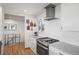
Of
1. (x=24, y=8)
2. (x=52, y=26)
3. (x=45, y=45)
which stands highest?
(x=24, y=8)

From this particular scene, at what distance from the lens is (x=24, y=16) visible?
223cm

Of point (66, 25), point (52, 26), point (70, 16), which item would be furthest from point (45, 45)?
point (70, 16)

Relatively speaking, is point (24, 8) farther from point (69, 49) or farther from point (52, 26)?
point (69, 49)

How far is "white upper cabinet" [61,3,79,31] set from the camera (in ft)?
3.80

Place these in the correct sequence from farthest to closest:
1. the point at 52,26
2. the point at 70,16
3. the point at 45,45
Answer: the point at 52,26, the point at 45,45, the point at 70,16

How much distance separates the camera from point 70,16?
1.26m

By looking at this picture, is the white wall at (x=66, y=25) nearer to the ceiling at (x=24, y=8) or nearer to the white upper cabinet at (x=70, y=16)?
the white upper cabinet at (x=70, y=16)

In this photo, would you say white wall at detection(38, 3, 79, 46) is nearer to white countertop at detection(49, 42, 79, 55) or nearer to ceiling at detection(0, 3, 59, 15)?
white countertop at detection(49, 42, 79, 55)

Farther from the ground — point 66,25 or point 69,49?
point 66,25

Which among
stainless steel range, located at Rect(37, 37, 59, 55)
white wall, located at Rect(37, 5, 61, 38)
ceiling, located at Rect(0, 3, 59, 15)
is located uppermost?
ceiling, located at Rect(0, 3, 59, 15)

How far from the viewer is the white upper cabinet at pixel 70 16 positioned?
116cm

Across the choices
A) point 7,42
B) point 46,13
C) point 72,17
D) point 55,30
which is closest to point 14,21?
point 7,42

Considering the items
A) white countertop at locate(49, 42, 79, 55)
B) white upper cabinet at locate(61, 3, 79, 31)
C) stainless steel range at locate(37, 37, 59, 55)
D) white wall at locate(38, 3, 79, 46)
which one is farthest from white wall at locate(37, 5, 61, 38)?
white upper cabinet at locate(61, 3, 79, 31)
